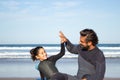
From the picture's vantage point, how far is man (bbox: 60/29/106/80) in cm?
402

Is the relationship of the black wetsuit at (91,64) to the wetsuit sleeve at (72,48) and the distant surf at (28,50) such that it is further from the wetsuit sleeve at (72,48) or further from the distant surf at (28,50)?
the distant surf at (28,50)

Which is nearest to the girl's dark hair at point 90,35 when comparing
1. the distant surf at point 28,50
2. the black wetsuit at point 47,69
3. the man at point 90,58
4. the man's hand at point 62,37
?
the man at point 90,58

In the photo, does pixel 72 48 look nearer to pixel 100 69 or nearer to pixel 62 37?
pixel 62 37

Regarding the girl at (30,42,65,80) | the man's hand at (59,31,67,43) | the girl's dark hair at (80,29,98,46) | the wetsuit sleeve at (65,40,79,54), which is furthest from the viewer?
the man's hand at (59,31,67,43)

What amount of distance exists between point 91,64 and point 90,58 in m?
0.07

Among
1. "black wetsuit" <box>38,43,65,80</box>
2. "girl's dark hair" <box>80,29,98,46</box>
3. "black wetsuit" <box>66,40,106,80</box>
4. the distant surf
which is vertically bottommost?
the distant surf

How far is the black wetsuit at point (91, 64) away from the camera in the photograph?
3998 mm

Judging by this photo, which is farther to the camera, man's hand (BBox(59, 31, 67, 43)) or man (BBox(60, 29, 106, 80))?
man's hand (BBox(59, 31, 67, 43))

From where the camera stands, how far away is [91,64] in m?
4.17

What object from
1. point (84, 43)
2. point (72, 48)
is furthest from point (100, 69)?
Answer: point (72, 48)

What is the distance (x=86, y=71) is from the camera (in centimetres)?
419

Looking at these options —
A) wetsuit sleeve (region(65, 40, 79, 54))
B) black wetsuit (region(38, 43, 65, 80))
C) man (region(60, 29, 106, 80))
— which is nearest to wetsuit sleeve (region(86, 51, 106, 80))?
man (region(60, 29, 106, 80))

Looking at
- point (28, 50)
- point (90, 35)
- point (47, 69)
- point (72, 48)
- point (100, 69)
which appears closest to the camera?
point (100, 69)

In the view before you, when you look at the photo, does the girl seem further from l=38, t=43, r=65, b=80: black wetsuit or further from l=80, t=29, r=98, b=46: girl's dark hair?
l=80, t=29, r=98, b=46: girl's dark hair
